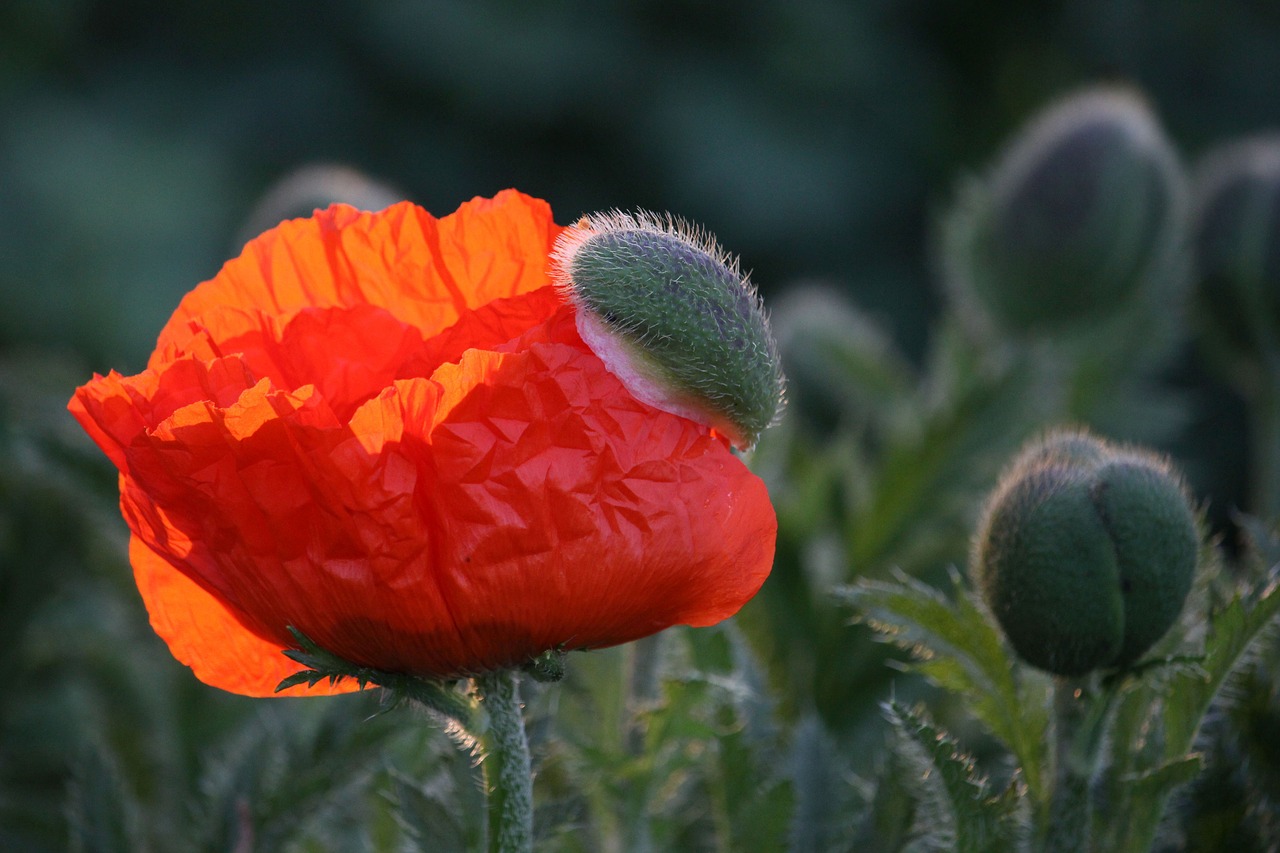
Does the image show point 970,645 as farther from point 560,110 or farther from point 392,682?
point 560,110

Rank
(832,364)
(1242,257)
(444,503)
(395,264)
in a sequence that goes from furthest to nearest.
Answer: (832,364), (1242,257), (395,264), (444,503)

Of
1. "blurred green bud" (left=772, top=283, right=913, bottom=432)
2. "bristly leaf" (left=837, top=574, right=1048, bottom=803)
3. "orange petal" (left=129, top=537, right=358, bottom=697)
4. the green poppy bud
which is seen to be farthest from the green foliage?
"blurred green bud" (left=772, top=283, right=913, bottom=432)

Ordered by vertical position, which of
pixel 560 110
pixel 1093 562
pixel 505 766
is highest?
pixel 560 110

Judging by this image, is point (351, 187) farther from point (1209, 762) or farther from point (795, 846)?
point (1209, 762)

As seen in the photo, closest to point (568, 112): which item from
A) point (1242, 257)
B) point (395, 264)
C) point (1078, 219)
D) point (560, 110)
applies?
point (560, 110)

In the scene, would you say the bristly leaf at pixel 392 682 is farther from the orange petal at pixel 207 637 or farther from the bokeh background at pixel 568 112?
the bokeh background at pixel 568 112

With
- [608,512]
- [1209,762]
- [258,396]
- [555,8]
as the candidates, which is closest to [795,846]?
[1209,762]

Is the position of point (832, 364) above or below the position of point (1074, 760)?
above
